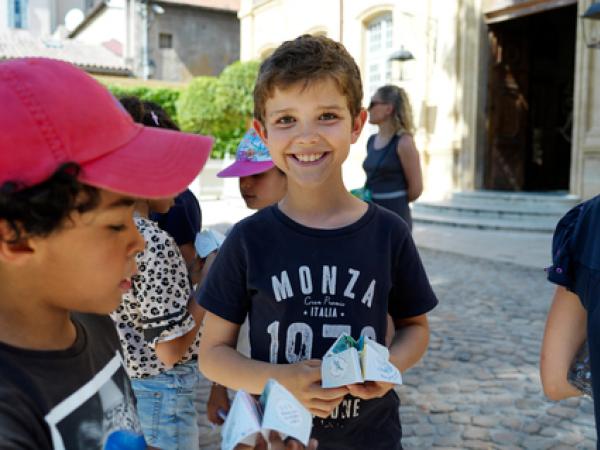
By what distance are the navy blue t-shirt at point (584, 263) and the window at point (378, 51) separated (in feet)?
49.4

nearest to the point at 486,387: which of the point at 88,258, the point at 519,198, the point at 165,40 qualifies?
the point at 88,258

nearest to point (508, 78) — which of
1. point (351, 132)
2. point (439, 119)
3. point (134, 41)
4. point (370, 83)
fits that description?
point (439, 119)

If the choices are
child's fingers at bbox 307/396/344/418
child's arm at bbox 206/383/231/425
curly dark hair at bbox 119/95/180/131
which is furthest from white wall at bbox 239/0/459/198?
child's fingers at bbox 307/396/344/418

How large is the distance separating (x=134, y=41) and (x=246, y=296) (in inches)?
1331

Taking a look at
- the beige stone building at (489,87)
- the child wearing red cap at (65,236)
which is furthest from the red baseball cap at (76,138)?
the beige stone building at (489,87)

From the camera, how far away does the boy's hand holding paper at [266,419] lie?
3.43 feet

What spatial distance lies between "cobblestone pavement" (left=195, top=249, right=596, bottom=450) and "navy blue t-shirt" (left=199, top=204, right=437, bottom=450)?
74.1 inches

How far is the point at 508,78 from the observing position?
45.1 feet

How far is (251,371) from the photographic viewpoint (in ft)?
5.41

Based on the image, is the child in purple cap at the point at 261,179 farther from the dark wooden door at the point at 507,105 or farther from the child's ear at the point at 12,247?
the dark wooden door at the point at 507,105

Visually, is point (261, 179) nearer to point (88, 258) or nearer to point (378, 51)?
point (88, 258)

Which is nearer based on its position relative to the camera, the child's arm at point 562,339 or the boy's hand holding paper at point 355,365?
the boy's hand holding paper at point 355,365

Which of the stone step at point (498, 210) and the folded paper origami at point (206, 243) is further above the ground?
the folded paper origami at point (206, 243)

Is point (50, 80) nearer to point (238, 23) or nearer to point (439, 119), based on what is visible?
point (439, 119)
